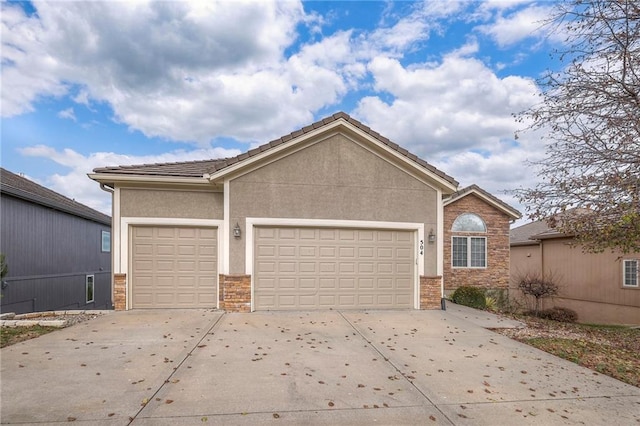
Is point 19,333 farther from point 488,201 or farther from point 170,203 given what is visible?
point 488,201

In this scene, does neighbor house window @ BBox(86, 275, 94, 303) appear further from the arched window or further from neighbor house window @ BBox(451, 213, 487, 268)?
the arched window

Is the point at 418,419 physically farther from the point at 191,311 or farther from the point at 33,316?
the point at 33,316

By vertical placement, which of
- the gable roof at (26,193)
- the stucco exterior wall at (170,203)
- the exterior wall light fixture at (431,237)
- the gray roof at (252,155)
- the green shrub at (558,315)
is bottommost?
the green shrub at (558,315)

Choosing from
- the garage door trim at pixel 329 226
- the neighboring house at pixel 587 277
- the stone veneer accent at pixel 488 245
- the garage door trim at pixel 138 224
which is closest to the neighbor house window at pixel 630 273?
the neighboring house at pixel 587 277

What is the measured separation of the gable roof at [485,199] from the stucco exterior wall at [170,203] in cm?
943

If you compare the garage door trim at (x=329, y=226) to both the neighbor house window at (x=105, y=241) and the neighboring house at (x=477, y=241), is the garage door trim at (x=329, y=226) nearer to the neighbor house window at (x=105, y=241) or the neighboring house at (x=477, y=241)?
the neighboring house at (x=477, y=241)

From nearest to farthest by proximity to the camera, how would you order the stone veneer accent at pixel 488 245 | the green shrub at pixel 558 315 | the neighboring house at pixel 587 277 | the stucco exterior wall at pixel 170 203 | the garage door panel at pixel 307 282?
the stucco exterior wall at pixel 170 203, the garage door panel at pixel 307 282, the green shrub at pixel 558 315, the neighboring house at pixel 587 277, the stone veneer accent at pixel 488 245

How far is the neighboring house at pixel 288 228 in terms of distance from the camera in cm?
925

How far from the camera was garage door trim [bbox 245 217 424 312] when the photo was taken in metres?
9.27

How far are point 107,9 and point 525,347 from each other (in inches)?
471

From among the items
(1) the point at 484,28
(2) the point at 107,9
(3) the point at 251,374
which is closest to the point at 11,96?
(2) the point at 107,9

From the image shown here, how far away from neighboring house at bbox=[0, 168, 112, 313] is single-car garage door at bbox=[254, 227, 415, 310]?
7.94m

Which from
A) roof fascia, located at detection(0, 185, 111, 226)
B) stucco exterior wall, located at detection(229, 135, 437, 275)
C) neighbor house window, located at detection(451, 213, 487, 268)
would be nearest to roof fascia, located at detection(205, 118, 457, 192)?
stucco exterior wall, located at detection(229, 135, 437, 275)

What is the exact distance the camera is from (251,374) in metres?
4.80
